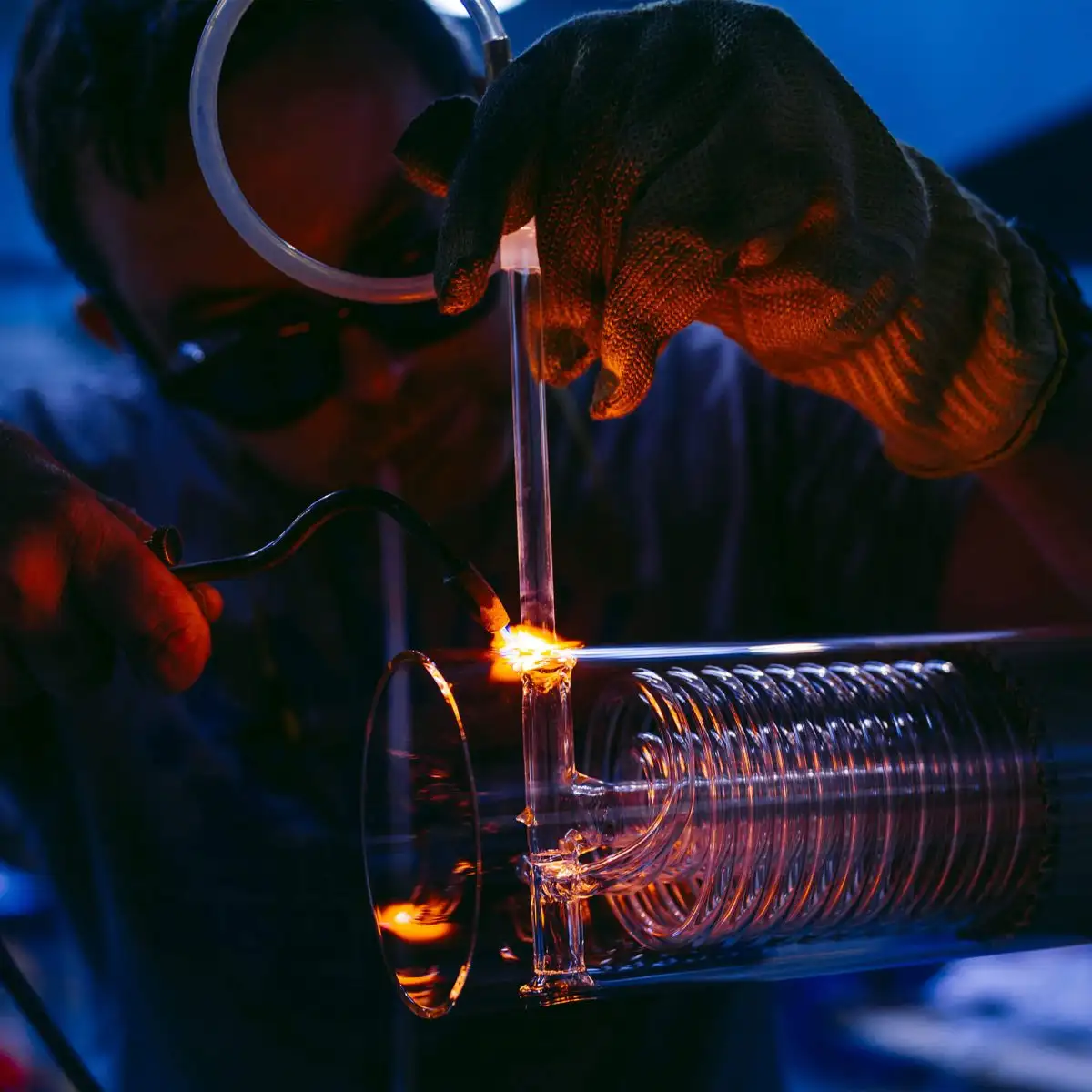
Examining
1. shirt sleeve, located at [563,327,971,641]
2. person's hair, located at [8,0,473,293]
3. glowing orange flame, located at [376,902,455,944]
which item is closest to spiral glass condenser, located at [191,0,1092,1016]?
glowing orange flame, located at [376,902,455,944]

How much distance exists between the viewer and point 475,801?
545mm

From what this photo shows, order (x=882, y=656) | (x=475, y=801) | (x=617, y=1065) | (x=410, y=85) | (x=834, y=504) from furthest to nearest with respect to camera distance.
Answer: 1. (x=834, y=504)
2. (x=617, y=1065)
3. (x=410, y=85)
4. (x=882, y=656)
5. (x=475, y=801)

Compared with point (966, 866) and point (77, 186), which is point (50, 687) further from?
point (966, 866)

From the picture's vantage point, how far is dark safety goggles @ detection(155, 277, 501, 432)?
92 centimetres

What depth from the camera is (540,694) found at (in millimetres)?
→ 581

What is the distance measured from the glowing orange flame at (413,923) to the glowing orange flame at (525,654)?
0.15 m

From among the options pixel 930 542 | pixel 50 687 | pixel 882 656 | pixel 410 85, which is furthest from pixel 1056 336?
pixel 50 687

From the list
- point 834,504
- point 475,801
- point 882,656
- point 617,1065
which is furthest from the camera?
point 834,504

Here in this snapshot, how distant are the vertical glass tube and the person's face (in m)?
0.25

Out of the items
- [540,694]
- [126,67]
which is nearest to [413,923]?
[540,694]

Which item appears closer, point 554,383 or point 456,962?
point 456,962

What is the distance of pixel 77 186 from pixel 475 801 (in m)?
0.76

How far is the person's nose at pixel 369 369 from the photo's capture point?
38.4 inches

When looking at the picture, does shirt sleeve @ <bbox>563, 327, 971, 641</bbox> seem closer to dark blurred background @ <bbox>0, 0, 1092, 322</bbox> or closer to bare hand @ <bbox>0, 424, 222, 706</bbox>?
dark blurred background @ <bbox>0, 0, 1092, 322</bbox>
